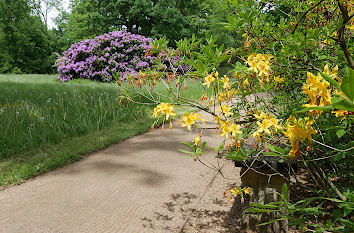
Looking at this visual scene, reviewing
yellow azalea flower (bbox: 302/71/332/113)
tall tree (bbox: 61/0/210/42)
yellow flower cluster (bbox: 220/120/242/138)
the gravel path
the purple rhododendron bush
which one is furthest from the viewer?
tall tree (bbox: 61/0/210/42)

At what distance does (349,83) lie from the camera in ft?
1.66

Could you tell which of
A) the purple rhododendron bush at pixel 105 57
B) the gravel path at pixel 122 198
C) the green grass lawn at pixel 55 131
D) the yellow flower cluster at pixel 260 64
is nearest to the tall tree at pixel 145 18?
the purple rhododendron bush at pixel 105 57

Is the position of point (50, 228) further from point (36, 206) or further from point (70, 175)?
point (70, 175)

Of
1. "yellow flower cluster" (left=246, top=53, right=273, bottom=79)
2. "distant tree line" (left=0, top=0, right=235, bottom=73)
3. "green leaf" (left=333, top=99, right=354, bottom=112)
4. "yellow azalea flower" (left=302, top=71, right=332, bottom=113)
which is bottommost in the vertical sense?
"green leaf" (left=333, top=99, right=354, bottom=112)

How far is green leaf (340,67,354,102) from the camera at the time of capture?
1.63 ft

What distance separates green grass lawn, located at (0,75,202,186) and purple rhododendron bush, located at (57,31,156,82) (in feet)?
21.7

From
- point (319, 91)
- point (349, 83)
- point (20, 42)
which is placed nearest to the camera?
point (349, 83)

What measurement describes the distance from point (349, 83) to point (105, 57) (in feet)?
43.1

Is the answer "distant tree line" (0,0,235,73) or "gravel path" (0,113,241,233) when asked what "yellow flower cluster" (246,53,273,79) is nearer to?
"gravel path" (0,113,241,233)

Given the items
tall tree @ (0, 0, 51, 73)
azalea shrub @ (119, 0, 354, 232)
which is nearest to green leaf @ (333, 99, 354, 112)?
azalea shrub @ (119, 0, 354, 232)

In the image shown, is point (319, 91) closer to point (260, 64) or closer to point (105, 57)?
point (260, 64)

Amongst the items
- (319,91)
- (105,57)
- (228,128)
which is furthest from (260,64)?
(105,57)

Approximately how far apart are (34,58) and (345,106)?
2561 cm

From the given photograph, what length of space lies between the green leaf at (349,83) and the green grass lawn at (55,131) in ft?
7.26
